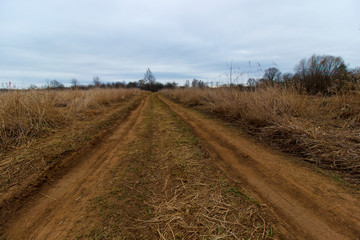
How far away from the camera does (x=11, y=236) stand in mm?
1490

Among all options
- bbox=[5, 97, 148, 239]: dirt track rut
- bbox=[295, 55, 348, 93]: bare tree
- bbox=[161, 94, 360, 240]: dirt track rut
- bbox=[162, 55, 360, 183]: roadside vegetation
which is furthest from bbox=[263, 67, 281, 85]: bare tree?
bbox=[295, 55, 348, 93]: bare tree

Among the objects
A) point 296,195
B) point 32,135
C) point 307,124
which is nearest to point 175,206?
point 296,195

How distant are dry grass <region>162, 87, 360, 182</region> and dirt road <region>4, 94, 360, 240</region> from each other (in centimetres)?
51

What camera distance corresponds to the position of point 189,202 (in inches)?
72.3

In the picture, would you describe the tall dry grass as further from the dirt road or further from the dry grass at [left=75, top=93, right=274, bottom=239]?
the dry grass at [left=75, top=93, right=274, bottom=239]

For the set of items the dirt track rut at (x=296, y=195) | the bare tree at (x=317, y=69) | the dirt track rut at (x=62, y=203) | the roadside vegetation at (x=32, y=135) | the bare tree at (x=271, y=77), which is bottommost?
the dirt track rut at (x=62, y=203)

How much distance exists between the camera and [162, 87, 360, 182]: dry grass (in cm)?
261

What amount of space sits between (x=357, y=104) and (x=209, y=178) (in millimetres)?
4379

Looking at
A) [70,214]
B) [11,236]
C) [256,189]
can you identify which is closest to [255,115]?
[256,189]

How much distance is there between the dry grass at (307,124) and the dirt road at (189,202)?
509 mm

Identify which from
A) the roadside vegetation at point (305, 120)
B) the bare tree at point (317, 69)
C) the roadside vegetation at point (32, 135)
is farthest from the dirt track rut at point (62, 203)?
the bare tree at point (317, 69)

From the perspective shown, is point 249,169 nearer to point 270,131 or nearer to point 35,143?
point 270,131

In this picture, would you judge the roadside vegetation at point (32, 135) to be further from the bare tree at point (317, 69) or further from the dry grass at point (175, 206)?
the bare tree at point (317, 69)

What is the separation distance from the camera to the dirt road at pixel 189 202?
148 cm
